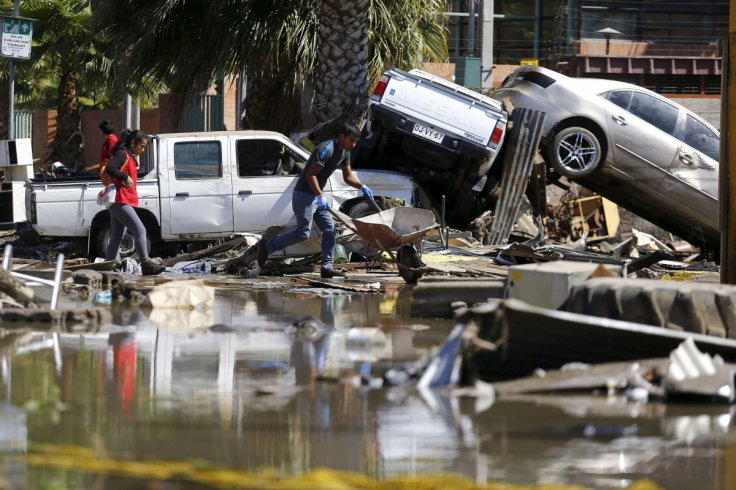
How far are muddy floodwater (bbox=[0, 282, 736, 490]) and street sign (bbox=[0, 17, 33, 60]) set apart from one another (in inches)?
530

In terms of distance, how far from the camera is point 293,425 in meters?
5.92

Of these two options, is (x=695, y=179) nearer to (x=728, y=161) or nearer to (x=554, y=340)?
(x=728, y=161)

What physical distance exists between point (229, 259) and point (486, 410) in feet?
29.7

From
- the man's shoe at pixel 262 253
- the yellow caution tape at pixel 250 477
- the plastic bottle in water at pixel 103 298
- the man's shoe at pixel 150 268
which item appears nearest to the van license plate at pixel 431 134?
the man's shoe at pixel 262 253

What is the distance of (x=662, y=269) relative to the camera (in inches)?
607

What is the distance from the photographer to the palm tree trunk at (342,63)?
63.8 ft

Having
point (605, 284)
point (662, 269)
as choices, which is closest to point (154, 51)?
point (662, 269)

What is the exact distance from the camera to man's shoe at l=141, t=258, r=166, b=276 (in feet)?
45.6

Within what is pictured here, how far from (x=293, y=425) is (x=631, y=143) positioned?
12.8m

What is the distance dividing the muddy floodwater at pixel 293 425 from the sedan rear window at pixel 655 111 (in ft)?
34.9

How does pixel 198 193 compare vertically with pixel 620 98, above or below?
below

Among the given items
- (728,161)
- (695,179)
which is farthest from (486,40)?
(728,161)

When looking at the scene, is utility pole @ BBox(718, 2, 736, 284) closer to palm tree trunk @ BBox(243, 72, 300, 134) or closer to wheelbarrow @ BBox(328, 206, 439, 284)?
wheelbarrow @ BBox(328, 206, 439, 284)

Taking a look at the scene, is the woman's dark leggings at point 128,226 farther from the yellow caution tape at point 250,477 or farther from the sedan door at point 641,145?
the yellow caution tape at point 250,477
